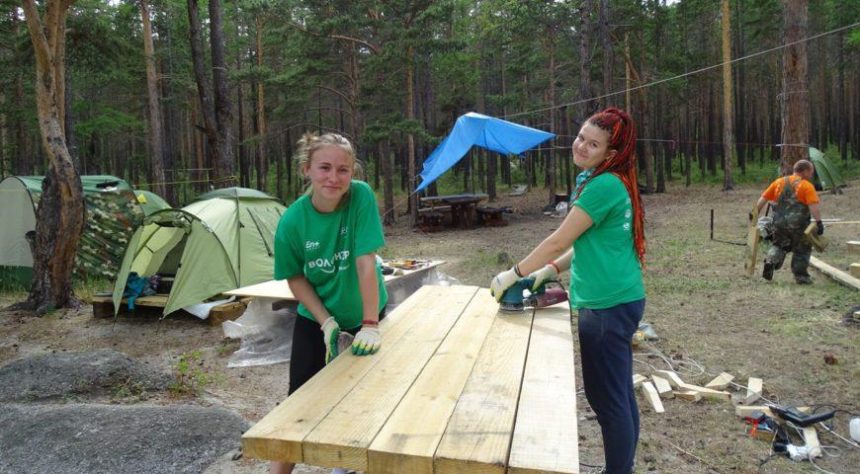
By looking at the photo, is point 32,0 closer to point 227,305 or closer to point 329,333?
point 227,305

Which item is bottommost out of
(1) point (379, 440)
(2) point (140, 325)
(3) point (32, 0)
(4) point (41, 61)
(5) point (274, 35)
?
(2) point (140, 325)

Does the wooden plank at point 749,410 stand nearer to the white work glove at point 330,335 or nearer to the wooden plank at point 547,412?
the wooden plank at point 547,412

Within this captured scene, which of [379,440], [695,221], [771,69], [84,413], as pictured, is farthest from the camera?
[771,69]

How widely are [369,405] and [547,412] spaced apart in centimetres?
49

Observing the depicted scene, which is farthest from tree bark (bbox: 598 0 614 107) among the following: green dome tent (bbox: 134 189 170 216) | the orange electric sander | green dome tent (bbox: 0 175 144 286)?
the orange electric sander

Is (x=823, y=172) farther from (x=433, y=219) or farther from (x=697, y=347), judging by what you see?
(x=697, y=347)

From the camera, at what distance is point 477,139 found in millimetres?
14953

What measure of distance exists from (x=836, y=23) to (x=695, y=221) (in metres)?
19.7

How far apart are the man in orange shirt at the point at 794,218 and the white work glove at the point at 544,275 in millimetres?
6004

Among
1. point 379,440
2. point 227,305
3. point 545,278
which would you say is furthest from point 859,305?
point 227,305

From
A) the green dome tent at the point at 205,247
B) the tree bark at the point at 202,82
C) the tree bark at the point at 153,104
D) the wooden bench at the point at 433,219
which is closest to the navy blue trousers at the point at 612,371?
the green dome tent at the point at 205,247

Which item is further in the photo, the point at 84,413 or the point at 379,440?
the point at 84,413

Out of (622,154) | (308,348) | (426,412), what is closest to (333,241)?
(308,348)

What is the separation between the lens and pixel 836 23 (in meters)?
26.5
